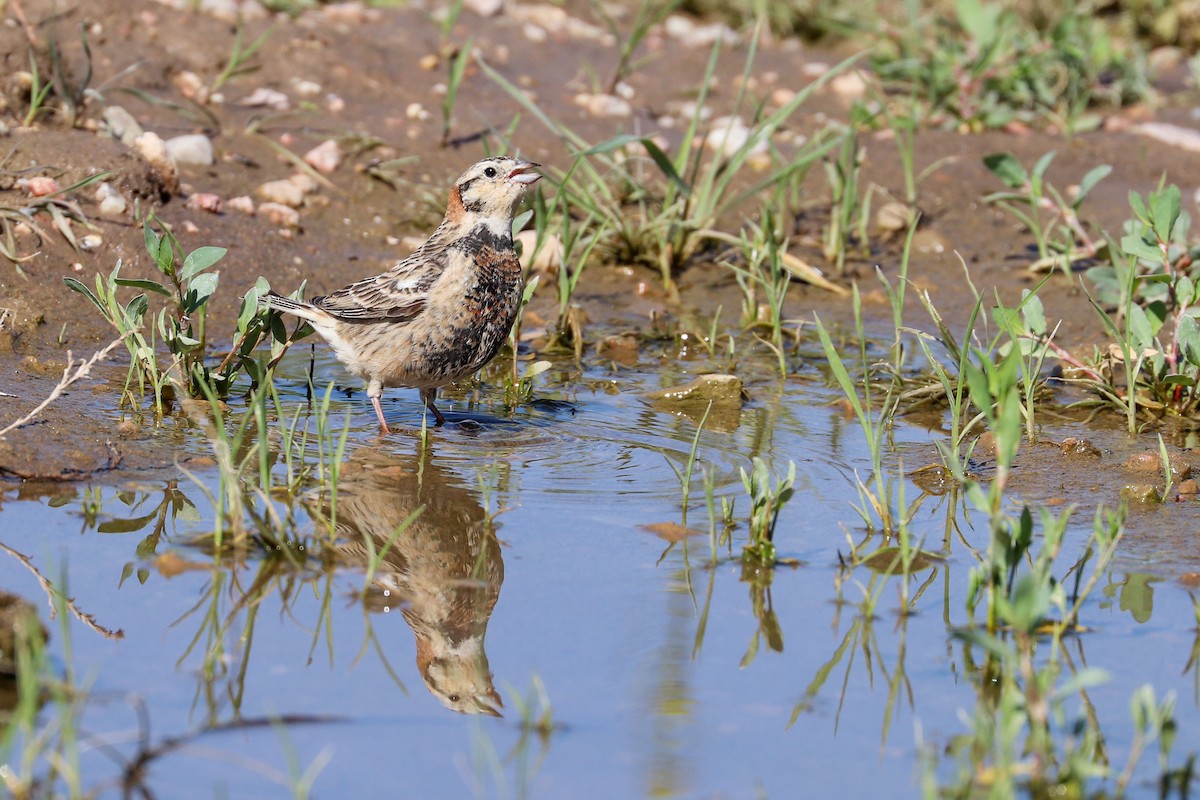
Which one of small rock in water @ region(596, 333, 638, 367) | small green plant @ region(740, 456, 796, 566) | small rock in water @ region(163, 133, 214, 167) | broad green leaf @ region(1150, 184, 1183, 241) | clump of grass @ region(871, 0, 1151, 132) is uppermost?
clump of grass @ region(871, 0, 1151, 132)

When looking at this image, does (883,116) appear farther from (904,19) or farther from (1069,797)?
(1069,797)

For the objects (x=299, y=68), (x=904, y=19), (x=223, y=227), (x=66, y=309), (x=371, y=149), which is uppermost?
(x=904, y=19)

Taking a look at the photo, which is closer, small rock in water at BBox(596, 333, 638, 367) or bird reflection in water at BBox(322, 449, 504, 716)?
bird reflection in water at BBox(322, 449, 504, 716)

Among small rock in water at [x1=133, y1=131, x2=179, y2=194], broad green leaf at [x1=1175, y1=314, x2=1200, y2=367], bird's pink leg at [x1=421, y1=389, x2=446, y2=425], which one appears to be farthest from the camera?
small rock in water at [x1=133, y1=131, x2=179, y2=194]

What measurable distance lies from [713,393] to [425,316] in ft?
4.38

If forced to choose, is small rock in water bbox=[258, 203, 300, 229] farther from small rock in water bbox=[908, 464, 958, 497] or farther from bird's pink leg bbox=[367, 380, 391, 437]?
small rock in water bbox=[908, 464, 958, 497]

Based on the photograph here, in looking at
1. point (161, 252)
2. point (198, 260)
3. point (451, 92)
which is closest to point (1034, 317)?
point (198, 260)

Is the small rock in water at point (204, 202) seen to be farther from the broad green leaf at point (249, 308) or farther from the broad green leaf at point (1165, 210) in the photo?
the broad green leaf at point (1165, 210)

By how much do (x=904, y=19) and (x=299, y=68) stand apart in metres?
4.38

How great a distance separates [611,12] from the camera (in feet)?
38.9

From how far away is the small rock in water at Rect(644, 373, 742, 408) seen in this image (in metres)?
6.57

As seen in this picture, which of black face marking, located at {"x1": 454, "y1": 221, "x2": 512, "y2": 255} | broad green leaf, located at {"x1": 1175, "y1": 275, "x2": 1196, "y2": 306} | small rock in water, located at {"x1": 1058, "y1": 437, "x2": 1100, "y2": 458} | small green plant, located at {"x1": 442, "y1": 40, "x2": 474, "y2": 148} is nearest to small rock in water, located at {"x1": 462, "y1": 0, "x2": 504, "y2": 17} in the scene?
small green plant, located at {"x1": 442, "y1": 40, "x2": 474, "y2": 148}

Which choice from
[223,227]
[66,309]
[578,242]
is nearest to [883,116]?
[578,242]

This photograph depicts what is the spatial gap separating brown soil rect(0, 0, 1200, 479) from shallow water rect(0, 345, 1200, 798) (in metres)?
1.47
